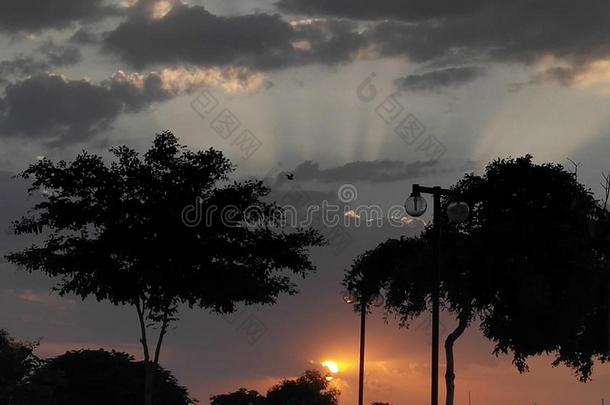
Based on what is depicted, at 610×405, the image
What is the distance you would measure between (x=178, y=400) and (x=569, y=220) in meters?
49.8

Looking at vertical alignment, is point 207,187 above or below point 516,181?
below

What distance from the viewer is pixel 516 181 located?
185 ft

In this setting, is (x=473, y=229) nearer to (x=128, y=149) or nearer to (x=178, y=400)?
(x=128, y=149)

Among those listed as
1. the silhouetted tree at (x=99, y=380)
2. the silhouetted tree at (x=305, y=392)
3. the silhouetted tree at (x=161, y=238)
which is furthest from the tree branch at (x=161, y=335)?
the silhouetted tree at (x=305, y=392)

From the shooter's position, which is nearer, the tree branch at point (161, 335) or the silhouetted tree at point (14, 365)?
the tree branch at point (161, 335)

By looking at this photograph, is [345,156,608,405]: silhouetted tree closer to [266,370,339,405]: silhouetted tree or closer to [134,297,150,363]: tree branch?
[134,297,150,363]: tree branch

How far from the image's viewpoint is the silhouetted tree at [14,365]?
84.2 m

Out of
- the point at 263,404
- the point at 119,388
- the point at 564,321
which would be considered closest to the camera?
the point at 564,321

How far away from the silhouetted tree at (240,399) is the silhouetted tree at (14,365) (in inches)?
1568

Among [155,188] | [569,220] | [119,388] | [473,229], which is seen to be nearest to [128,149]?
[155,188]

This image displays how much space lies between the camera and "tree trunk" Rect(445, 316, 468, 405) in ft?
171

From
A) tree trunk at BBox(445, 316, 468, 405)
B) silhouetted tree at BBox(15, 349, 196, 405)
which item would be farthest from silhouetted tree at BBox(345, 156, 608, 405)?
silhouetted tree at BBox(15, 349, 196, 405)

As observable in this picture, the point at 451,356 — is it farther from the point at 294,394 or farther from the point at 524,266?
the point at 294,394

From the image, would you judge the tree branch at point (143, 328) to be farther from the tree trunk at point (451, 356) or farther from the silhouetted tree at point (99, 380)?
the silhouetted tree at point (99, 380)
